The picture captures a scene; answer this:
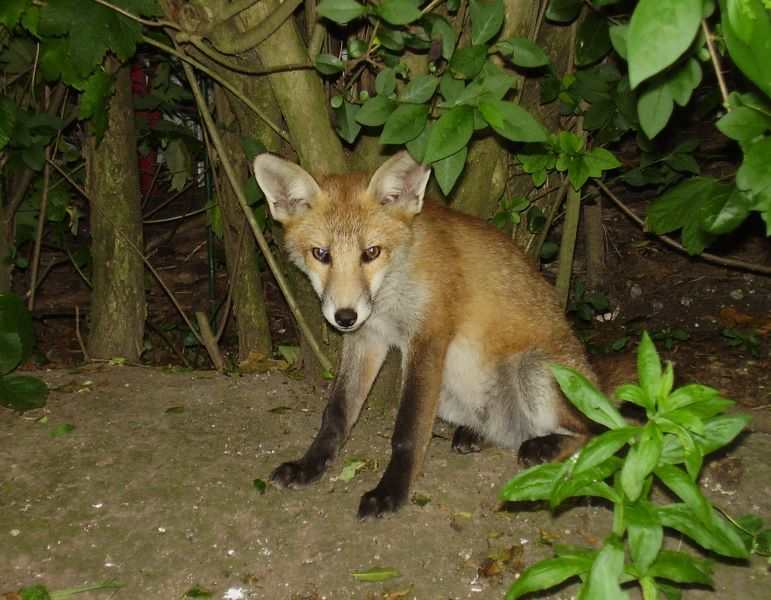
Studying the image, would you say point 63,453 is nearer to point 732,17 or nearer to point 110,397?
point 110,397

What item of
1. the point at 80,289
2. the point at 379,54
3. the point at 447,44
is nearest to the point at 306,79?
the point at 379,54

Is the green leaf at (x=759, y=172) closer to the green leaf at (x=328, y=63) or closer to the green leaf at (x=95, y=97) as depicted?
the green leaf at (x=328, y=63)

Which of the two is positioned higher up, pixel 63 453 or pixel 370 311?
pixel 370 311

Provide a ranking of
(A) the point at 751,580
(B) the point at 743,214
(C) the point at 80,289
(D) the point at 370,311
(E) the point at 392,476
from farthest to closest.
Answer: (C) the point at 80,289, (D) the point at 370,311, (E) the point at 392,476, (A) the point at 751,580, (B) the point at 743,214

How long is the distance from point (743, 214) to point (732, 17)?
0.76 m

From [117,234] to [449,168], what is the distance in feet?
8.24

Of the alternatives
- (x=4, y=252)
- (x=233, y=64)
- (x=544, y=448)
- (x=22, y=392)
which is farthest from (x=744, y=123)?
(x=4, y=252)

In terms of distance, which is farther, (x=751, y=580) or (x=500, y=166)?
(x=500, y=166)

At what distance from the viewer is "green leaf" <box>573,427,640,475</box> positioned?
5.46ft

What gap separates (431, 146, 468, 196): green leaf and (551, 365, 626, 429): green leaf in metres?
0.87

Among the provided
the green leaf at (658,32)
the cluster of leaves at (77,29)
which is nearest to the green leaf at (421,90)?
the cluster of leaves at (77,29)

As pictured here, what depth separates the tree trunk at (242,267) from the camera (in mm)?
4047

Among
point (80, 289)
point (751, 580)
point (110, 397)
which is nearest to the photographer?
point (751, 580)

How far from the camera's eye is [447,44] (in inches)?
98.6
